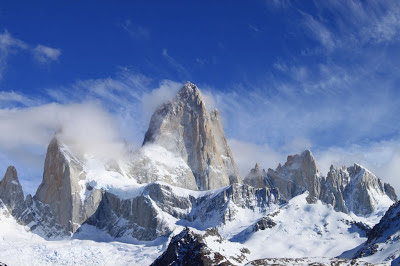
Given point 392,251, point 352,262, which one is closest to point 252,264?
point 352,262

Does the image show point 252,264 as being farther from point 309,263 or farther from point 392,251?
point 392,251

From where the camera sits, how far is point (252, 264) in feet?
617

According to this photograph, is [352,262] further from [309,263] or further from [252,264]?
[252,264]

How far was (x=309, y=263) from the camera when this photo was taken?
186750mm

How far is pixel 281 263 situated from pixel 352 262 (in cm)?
1814

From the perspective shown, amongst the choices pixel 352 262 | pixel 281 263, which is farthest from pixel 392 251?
pixel 281 263

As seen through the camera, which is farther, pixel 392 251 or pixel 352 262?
pixel 392 251

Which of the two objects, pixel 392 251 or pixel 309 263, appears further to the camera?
pixel 392 251

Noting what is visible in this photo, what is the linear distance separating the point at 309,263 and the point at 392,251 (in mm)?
27952

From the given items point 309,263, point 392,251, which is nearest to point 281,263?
point 309,263

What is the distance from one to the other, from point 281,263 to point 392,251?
114ft

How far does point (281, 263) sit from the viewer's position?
18650 cm

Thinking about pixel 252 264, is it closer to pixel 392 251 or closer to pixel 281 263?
pixel 281 263

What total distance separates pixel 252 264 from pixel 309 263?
1482cm
